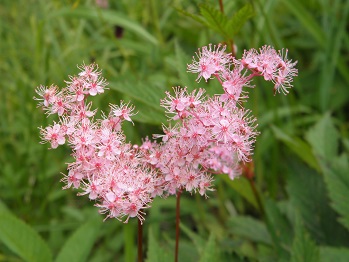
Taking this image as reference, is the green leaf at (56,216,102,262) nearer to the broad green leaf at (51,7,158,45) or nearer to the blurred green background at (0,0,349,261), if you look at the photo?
the blurred green background at (0,0,349,261)

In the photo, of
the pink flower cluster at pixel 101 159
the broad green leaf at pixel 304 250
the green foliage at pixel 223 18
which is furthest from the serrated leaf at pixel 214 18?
the broad green leaf at pixel 304 250

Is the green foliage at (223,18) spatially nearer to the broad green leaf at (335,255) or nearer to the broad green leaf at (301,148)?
the broad green leaf at (301,148)

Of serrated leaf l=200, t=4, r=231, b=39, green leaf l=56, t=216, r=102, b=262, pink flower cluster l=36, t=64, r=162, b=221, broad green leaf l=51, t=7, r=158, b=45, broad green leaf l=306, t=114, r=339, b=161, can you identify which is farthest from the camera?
broad green leaf l=51, t=7, r=158, b=45

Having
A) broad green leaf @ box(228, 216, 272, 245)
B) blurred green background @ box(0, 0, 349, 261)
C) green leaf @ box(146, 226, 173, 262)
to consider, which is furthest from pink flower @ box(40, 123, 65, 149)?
broad green leaf @ box(228, 216, 272, 245)

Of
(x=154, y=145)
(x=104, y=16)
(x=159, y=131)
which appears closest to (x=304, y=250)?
(x=154, y=145)

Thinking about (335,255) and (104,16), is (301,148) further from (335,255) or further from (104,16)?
(104,16)

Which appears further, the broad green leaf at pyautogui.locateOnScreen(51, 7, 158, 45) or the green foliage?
the broad green leaf at pyautogui.locateOnScreen(51, 7, 158, 45)
